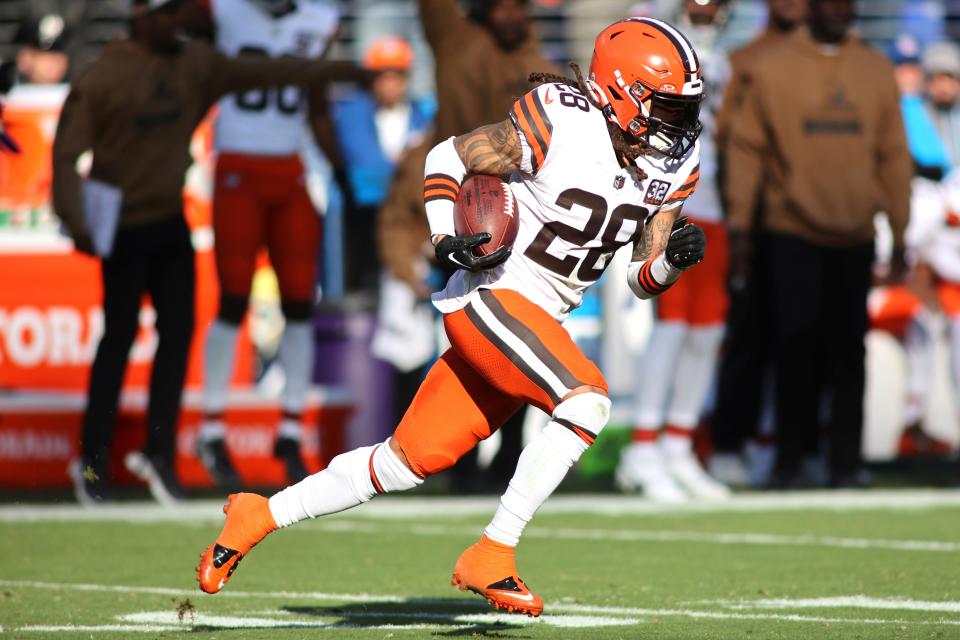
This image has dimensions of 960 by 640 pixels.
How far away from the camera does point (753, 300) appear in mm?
9836

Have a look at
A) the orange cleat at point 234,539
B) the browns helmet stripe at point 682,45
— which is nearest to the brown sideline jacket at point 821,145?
the browns helmet stripe at point 682,45

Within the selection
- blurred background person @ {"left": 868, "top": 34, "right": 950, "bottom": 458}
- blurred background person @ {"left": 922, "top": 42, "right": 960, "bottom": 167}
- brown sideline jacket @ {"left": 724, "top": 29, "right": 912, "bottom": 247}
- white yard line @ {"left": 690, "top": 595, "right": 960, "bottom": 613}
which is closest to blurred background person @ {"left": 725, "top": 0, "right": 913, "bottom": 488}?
brown sideline jacket @ {"left": 724, "top": 29, "right": 912, "bottom": 247}

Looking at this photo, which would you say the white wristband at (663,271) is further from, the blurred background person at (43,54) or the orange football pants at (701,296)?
the blurred background person at (43,54)

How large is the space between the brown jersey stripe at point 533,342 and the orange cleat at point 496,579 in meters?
0.47

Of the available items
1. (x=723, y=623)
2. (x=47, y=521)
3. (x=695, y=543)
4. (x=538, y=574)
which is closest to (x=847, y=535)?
(x=695, y=543)

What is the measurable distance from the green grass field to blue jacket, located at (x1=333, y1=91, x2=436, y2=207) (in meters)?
3.47

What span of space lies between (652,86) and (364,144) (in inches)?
276

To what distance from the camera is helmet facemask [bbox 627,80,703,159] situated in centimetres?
499

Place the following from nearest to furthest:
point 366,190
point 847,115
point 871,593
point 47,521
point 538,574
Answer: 1. point 871,593
2. point 538,574
3. point 47,521
4. point 847,115
5. point 366,190

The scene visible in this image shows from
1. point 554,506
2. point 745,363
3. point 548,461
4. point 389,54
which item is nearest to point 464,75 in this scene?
point 554,506

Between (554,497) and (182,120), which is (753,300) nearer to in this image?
(554,497)

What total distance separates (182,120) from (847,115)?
10.8 ft

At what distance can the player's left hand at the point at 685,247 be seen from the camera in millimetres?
4950

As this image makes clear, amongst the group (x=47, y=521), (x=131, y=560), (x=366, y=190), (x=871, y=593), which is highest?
(x=871, y=593)
